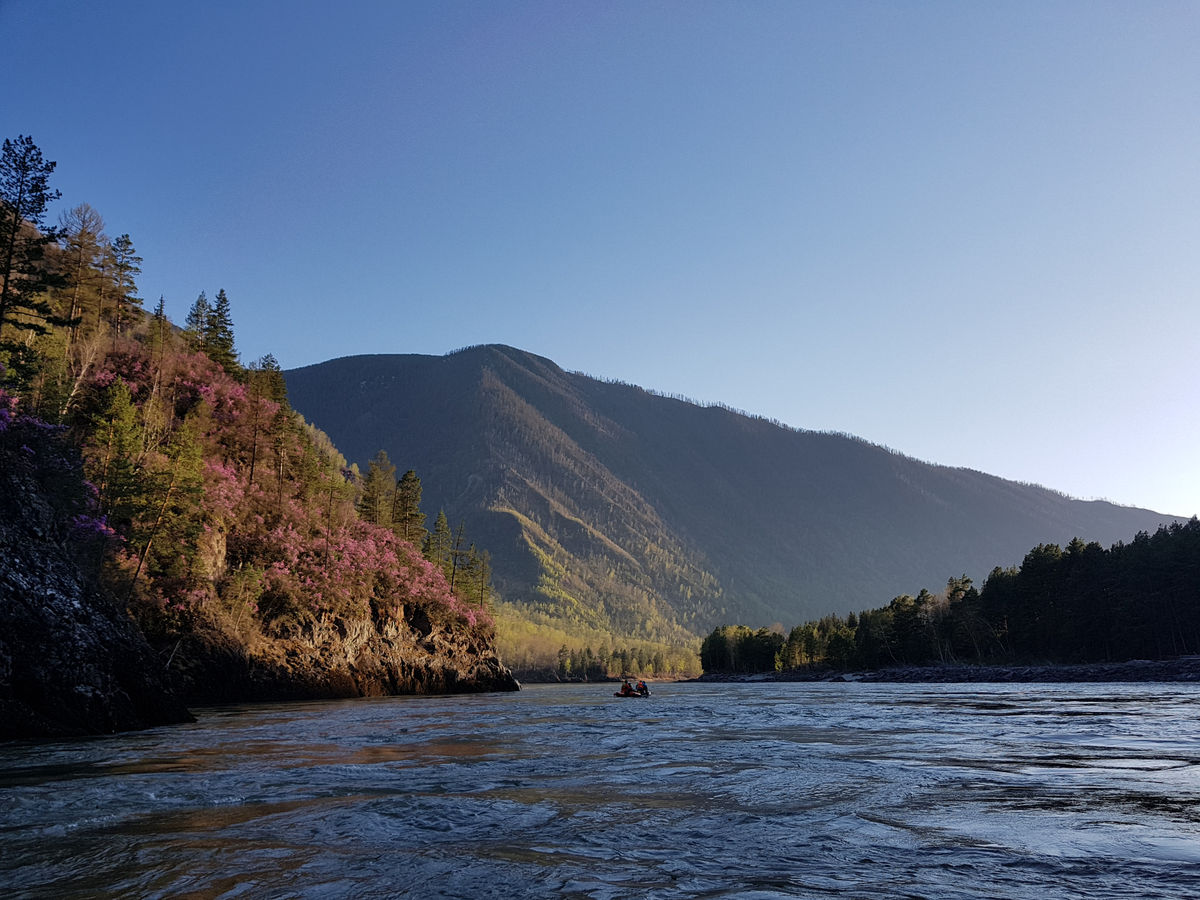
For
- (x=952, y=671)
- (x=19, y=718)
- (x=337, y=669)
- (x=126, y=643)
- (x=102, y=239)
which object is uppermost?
(x=102, y=239)

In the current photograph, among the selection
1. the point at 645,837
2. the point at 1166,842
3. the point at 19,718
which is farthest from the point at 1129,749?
the point at 19,718

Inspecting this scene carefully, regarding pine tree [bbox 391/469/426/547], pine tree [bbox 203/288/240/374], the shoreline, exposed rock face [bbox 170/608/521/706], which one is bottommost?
the shoreline

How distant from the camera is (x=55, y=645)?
86.0 ft

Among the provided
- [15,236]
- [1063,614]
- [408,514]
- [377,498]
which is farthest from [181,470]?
[1063,614]

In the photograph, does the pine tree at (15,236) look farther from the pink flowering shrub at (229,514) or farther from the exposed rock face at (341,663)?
the exposed rock face at (341,663)

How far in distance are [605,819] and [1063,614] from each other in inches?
4810

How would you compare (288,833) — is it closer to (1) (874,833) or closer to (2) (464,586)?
(1) (874,833)

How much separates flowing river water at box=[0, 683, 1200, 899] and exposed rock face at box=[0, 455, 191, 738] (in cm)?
314

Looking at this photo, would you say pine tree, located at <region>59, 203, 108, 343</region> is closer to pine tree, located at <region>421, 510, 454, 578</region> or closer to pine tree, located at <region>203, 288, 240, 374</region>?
pine tree, located at <region>203, 288, 240, 374</region>

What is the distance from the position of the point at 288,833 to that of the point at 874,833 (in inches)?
350

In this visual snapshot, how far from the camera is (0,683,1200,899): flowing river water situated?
26.7 feet

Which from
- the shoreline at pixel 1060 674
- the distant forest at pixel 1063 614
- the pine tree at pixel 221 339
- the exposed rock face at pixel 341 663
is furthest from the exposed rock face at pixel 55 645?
the distant forest at pixel 1063 614

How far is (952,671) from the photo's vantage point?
10956 cm

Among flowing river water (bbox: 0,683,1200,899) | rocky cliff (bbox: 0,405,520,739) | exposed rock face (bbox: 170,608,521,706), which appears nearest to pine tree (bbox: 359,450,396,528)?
exposed rock face (bbox: 170,608,521,706)
